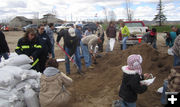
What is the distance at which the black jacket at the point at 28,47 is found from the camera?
405 cm

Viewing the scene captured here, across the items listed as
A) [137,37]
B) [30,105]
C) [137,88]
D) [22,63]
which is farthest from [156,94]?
[137,37]

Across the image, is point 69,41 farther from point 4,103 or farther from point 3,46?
point 4,103

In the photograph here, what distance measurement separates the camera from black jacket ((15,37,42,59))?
405 centimetres

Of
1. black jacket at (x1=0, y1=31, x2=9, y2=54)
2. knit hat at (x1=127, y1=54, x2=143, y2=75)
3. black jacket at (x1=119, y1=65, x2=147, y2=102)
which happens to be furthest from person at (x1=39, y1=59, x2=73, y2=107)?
black jacket at (x1=0, y1=31, x2=9, y2=54)

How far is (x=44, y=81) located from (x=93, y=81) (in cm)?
257

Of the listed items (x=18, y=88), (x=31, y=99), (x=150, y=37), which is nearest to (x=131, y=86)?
(x=31, y=99)

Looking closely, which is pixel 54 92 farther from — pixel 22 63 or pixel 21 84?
pixel 22 63

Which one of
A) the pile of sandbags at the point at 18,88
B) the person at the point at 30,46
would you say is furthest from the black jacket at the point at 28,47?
the pile of sandbags at the point at 18,88

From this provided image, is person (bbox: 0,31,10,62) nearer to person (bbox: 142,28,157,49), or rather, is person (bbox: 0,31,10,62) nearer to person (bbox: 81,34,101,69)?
person (bbox: 81,34,101,69)

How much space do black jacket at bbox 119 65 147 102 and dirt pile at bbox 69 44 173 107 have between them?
3.50 ft

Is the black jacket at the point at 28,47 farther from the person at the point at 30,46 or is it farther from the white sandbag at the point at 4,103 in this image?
the white sandbag at the point at 4,103

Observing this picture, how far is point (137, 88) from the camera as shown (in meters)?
2.33

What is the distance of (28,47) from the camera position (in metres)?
4.07

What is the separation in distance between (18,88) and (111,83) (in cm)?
252
